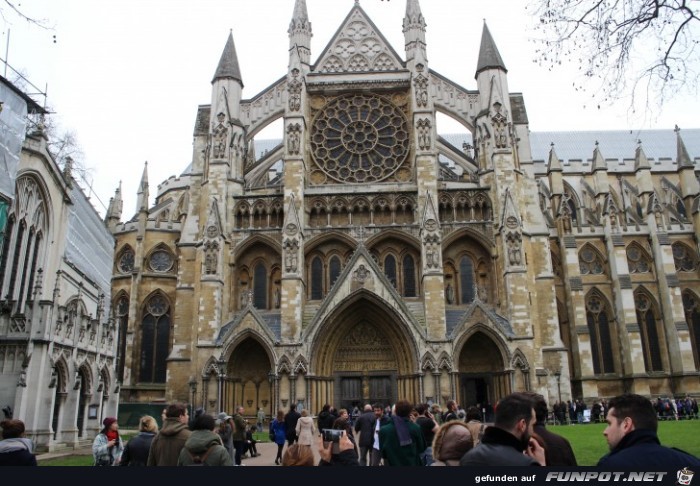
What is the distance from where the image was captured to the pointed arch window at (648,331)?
122ft

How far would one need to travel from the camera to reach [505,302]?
27.2m

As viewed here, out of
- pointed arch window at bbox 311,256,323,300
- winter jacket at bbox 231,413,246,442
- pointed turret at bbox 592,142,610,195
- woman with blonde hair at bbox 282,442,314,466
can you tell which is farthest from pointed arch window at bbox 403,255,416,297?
woman with blonde hair at bbox 282,442,314,466

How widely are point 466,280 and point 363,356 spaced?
6.49 m

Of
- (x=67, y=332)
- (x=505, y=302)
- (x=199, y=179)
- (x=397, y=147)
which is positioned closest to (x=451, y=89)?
(x=397, y=147)

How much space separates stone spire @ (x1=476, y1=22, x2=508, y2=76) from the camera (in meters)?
31.0

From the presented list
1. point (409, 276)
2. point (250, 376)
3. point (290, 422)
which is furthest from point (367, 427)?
point (409, 276)

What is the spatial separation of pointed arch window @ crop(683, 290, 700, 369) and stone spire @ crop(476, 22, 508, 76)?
828 inches

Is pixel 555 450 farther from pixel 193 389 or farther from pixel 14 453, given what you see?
pixel 193 389

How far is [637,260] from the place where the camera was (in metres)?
39.3

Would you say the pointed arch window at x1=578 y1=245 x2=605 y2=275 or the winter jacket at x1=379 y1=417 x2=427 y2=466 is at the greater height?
the pointed arch window at x1=578 y1=245 x2=605 y2=275

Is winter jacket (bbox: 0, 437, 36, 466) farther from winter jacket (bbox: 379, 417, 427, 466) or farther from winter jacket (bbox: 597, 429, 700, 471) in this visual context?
winter jacket (bbox: 597, 429, 700, 471)

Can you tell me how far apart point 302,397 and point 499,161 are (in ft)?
49.2

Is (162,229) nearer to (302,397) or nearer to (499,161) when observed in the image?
(302,397)

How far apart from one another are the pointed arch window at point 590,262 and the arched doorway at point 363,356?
1779 cm
